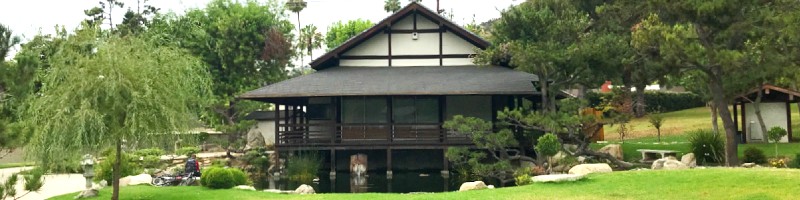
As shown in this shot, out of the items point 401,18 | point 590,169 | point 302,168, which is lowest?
point 302,168

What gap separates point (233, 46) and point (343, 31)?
30399mm

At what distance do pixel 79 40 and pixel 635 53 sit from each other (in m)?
15.2

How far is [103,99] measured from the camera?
551 inches

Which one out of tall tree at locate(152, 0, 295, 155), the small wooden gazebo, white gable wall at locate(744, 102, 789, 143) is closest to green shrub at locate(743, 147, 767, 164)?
the small wooden gazebo

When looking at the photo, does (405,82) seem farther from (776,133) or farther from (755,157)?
(776,133)

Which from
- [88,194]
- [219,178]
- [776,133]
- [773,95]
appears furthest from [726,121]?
[88,194]

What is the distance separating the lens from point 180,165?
28938 mm

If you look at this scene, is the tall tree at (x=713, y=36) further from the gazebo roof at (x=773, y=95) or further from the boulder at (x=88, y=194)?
the boulder at (x=88, y=194)

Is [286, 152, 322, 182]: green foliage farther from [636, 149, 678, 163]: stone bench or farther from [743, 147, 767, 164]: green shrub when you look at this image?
[743, 147, 767, 164]: green shrub

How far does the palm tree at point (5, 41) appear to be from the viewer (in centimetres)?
1284

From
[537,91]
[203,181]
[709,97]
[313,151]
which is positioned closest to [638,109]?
[709,97]

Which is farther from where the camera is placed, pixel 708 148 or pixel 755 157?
pixel 708 148

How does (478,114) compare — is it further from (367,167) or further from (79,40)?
(79,40)

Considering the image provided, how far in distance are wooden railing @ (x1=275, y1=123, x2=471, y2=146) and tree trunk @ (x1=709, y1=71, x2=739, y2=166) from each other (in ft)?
26.6
